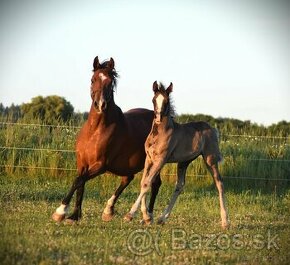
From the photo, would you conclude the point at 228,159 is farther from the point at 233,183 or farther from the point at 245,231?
the point at 245,231

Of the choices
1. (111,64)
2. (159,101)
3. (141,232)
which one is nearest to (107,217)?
(141,232)

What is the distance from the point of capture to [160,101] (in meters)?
8.56

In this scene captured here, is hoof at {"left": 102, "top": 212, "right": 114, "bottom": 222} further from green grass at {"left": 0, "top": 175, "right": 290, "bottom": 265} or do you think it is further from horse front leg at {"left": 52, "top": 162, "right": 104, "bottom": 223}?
horse front leg at {"left": 52, "top": 162, "right": 104, "bottom": 223}

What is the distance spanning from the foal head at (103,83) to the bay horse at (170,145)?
0.67m

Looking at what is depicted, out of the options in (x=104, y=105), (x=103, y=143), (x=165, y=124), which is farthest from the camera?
(x=103, y=143)

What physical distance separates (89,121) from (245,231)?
270cm

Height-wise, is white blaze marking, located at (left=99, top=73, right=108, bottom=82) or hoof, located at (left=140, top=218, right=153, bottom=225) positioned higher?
white blaze marking, located at (left=99, top=73, right=108, bottom=82)

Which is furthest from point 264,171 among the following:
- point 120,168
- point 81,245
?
point 81,245

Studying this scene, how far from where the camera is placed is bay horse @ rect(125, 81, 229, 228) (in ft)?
28.3

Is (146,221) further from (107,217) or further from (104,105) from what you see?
(104,105)

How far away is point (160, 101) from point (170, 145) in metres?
0.69

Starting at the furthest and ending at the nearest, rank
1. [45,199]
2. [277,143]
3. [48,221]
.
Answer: [277,143]
[45,199]
[48,221]

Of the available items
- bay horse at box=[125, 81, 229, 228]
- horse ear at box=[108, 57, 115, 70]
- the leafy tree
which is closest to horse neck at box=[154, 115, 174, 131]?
bay horse at box=[125, 81, 229, 228]

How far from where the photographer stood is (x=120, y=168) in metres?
9.55
